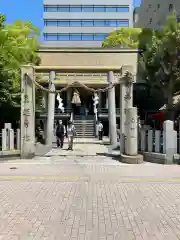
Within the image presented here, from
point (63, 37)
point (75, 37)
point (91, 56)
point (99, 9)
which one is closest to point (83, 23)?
point (75, 37)

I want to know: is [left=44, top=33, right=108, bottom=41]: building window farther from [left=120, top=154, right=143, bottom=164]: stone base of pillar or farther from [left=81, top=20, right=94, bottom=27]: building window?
[left=120, top=154, right=143, bottom=164]: stone base of pillar

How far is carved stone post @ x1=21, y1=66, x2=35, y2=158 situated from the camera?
17.9 m

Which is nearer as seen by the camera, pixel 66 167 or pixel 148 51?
pixel 66 167

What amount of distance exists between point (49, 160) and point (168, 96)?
13.5 metres

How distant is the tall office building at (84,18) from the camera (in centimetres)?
8425

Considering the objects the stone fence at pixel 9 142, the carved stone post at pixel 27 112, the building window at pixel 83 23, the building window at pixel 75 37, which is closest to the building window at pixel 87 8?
the building window at pixel 83 23

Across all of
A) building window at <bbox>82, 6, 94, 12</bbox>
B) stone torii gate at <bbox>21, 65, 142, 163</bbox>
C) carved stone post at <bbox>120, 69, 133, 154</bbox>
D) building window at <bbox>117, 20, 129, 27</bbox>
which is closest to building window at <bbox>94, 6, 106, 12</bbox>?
building window at <bbox>82, 6, 94, 12</bbox>

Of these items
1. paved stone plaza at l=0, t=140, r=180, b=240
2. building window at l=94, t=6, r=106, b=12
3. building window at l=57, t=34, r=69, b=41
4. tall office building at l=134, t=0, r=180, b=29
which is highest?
building window at l=94, t=6, r=106, b=12

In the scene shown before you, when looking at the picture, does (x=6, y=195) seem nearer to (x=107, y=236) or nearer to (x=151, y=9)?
(x=107, y=236)

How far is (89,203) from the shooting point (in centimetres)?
834

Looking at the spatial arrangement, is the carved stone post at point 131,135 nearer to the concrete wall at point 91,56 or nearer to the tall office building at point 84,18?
the concrete wall at point 91,56

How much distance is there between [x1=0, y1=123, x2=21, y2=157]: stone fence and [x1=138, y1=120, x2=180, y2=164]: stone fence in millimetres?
5687

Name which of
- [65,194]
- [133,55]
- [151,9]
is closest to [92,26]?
[151,9]

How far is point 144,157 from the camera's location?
17141mm
